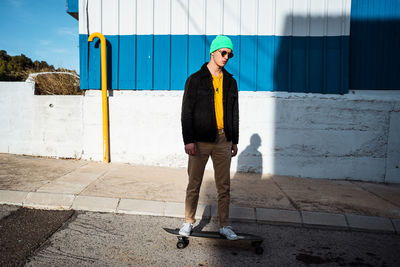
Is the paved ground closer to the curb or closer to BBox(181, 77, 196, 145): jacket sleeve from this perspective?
the curb

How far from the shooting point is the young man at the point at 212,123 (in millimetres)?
2809

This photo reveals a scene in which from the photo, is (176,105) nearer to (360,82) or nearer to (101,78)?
(101,78)

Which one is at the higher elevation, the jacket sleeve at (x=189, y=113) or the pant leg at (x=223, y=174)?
the jacket sleeve at (x=189, y=113)

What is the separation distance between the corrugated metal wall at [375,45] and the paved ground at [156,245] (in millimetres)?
3689

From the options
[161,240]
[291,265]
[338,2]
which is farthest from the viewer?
[338,2]

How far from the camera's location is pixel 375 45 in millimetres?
5883

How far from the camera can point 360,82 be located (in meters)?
5.89

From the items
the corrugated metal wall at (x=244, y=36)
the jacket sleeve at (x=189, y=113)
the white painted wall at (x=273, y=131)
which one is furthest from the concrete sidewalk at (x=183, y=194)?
the corrugated metal wall at (x=244, y=36)

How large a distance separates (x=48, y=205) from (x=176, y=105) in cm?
303

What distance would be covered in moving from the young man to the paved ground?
0.26m

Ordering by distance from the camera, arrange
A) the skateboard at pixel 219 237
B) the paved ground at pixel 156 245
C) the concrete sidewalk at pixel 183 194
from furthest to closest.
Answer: the concrete sidewalk at pixel 183 194 → the skateboard at pixel 219 237 → the paved ground at pixel 156 245

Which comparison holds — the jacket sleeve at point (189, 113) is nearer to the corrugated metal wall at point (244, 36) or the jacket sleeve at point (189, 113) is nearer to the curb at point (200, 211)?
the curb at point (200, 211)

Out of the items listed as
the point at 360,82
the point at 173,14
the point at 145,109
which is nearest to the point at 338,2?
the point at 360,82

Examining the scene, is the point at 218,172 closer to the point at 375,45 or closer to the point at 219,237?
the point at 219,237
